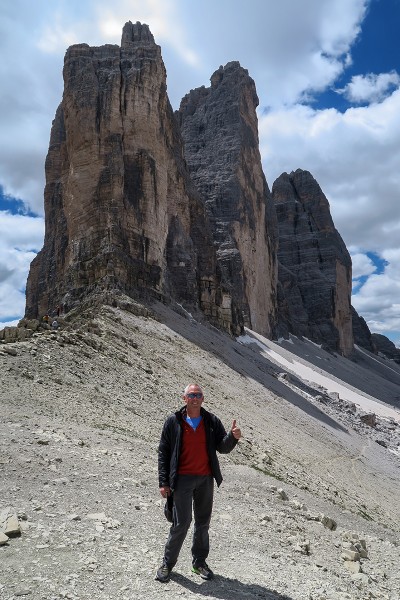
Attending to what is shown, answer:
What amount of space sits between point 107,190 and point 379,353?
308 feet

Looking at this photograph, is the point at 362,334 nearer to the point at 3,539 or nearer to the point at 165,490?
the point at 165,490

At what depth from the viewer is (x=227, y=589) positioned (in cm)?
487

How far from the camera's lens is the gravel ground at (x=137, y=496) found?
4.79 metres

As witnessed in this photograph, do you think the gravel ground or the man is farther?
the man

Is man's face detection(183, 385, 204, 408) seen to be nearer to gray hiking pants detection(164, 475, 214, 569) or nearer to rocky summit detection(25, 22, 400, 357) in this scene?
gray hiking pants detection(164, 475, 214, 569)

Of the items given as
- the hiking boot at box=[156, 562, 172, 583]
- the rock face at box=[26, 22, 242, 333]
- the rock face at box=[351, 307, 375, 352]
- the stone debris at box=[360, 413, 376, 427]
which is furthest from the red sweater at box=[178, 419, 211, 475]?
the rock face at box=[351, 307, 375, 352]

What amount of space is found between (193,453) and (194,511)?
571 mm

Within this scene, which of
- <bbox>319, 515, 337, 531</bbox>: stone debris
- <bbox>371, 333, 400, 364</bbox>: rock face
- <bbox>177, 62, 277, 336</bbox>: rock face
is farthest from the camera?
<bbox>371, 333, 400, 364</bbox>: rock face

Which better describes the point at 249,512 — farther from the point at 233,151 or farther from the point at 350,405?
the point at 233,151

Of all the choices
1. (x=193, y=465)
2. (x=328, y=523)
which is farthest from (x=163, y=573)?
(x=328, y=523)

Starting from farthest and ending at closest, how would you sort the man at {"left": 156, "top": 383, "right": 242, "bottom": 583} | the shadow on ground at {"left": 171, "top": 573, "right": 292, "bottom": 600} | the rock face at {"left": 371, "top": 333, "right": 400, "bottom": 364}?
the rock face at {"left": 371, "top": 333, "right": 400, "bottom": 364} → the man at {"left": 156, "top": 383, "right": 242, "bottom": 583} → the shadow on ground at {"left": 171, "top": 573, "right": 292, "bottom": 600}

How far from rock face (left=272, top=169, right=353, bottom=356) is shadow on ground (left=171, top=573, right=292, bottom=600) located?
7657 cm

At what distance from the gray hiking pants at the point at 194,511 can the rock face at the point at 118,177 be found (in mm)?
22768

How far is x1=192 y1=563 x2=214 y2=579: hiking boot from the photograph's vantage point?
5055 mm
